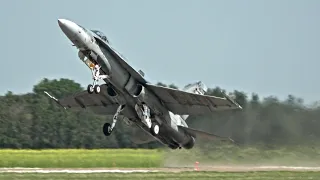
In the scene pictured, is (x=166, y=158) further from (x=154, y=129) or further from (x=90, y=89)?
(x=90, y=89)

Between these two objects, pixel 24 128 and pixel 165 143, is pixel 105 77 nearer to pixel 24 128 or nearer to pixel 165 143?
pixel 165 143

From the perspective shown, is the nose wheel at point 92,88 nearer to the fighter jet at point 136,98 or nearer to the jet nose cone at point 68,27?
the fighter jet at point 136,98

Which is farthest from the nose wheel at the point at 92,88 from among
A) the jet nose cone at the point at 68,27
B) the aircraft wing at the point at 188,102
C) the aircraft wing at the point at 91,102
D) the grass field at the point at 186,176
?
the aircraft wing at the point at 91,102

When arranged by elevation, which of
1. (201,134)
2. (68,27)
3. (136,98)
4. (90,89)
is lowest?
(201,134)

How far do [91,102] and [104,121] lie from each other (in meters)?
24.4

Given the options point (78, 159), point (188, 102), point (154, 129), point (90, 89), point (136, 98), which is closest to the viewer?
point (90, 89)

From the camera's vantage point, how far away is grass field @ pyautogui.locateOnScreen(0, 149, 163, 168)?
42844 mm

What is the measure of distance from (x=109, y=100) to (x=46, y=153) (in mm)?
9051

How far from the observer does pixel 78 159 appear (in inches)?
1720

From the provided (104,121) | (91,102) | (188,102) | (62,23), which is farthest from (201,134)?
(104,121)

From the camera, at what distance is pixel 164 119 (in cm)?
3581

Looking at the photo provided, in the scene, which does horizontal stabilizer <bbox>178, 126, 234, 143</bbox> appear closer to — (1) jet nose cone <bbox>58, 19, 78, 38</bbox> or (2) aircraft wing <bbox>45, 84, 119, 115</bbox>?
(2) aircraft wing <bbox>45, 84, 119, 115</bbox>

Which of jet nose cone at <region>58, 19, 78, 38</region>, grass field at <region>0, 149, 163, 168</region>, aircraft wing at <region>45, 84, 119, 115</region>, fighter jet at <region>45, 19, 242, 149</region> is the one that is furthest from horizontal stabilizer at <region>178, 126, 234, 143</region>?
jet nose cone at <region>58, 19, 78, 38</region>

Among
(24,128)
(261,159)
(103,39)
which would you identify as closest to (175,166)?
(261,159)
